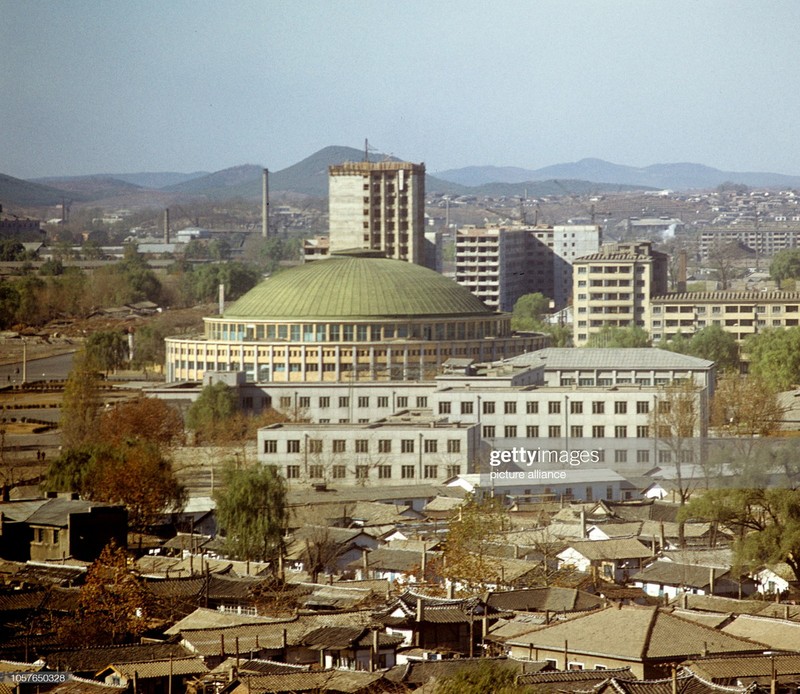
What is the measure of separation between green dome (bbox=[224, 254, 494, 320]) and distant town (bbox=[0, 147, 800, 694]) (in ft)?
0.44

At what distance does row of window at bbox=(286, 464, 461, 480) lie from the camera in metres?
41.0

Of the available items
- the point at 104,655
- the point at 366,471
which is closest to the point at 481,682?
the point at 104,655

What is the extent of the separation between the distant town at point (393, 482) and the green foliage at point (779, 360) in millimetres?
185

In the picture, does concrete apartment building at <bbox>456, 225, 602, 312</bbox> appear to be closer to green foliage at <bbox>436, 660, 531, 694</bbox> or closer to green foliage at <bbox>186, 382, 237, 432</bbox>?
green foliage at <bbox>186, 382, 237, 432</bbox>

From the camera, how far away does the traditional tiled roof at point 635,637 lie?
66.6ft

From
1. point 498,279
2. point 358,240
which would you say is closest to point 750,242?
point 498,279

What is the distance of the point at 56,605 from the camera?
24.8 m

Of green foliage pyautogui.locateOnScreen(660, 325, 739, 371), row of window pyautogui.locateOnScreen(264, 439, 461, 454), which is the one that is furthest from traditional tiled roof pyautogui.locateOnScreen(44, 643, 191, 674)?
green foliage pyautogui.locateOnScreen(660, 325, 739, 371)

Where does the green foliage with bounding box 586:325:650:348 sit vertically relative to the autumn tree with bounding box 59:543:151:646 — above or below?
below

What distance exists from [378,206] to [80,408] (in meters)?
45.4

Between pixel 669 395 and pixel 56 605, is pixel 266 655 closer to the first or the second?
pixel 56 605

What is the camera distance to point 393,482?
41.0m

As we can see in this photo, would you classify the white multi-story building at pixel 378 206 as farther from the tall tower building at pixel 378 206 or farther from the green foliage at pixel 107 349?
the green foliage at pixel 107 349

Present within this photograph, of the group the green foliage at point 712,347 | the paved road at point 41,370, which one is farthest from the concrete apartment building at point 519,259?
the paved road at point 41,370
